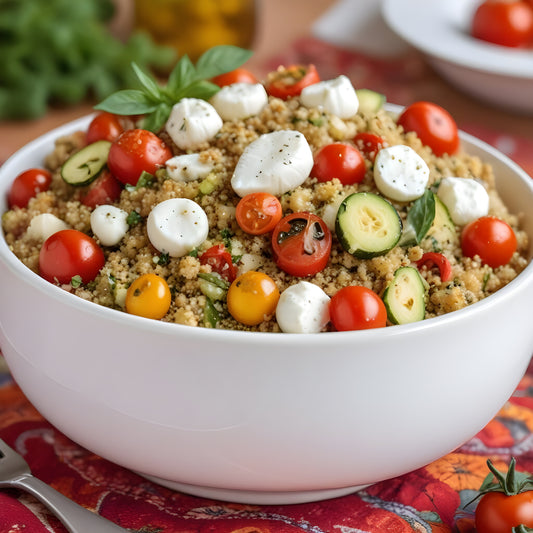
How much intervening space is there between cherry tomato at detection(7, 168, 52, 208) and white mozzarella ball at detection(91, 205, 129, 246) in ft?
0.72

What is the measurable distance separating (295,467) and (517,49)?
2020mm

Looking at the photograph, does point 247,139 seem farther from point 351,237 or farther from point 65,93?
point 65,93

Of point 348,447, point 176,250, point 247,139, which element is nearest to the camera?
point 348,447

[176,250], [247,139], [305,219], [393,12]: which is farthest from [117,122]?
[393,12]

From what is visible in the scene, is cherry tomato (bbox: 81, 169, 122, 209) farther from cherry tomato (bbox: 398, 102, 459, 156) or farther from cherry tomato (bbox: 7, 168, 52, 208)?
cherry tomato (bbox: 398, 102, 459, 156)

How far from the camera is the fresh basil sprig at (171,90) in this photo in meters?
1.57

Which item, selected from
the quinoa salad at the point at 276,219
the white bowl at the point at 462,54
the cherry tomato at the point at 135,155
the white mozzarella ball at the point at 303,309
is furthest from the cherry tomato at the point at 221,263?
the white bowl at the point at 462,54

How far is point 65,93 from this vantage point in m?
2.74

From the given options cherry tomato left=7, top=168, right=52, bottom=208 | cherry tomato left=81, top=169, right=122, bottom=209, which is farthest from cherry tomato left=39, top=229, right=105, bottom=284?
cherry tomato left=7, top=168, right=52, bottom=208

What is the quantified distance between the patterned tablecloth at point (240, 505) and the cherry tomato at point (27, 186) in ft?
1.36

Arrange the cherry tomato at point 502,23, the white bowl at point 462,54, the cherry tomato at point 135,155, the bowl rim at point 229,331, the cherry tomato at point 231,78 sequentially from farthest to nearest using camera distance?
the cherry tomato at point 502,23, the white bowl at point 462,54, the cherry tomato at point 231,78, the cherry tomato at point 135,155, the bowl rim at point 229,331

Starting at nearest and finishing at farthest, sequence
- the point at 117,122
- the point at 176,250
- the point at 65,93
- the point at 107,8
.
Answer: the point at 176,250 → the point at 117,122 → the point at 65,93 → the point at 107,8

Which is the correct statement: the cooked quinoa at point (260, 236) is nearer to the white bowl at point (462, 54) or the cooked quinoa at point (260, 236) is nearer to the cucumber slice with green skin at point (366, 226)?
the cucumber slice with green skin at point (366, 226)

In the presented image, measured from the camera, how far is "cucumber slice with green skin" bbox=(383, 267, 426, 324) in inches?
49.9
